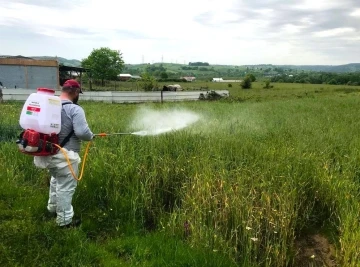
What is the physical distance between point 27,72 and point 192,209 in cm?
2984

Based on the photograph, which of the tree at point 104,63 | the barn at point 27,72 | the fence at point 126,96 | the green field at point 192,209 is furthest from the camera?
the tree at point 104,63

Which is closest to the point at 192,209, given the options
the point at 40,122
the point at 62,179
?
the point at 62,179

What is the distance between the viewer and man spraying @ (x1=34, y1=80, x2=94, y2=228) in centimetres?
438

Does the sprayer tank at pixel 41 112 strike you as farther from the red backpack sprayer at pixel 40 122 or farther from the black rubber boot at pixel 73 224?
the black rubber boot at pixel 73 224

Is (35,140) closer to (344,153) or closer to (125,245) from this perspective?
(125,245)

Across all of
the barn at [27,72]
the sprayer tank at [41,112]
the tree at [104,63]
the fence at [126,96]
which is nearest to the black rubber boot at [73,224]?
the sprayer tank at [41,112]

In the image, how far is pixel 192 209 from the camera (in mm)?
4570

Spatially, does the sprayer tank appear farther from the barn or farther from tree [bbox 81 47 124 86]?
tree [bbox 81 47 124 86]

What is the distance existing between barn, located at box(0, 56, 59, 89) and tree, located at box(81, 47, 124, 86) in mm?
27971

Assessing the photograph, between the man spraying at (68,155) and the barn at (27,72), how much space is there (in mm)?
28070

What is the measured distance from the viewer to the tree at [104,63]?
198ft

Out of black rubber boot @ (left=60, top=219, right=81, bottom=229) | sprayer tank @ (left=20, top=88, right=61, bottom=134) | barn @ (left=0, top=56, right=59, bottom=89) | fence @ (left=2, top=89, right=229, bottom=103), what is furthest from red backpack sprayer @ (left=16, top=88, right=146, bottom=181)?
barn @ (left=0, top=56, right=59, bottom=89)

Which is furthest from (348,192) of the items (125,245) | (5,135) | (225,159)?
(5,135)

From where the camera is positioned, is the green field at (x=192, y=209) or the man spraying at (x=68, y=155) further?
the man spraying at (x=68, y=155)
